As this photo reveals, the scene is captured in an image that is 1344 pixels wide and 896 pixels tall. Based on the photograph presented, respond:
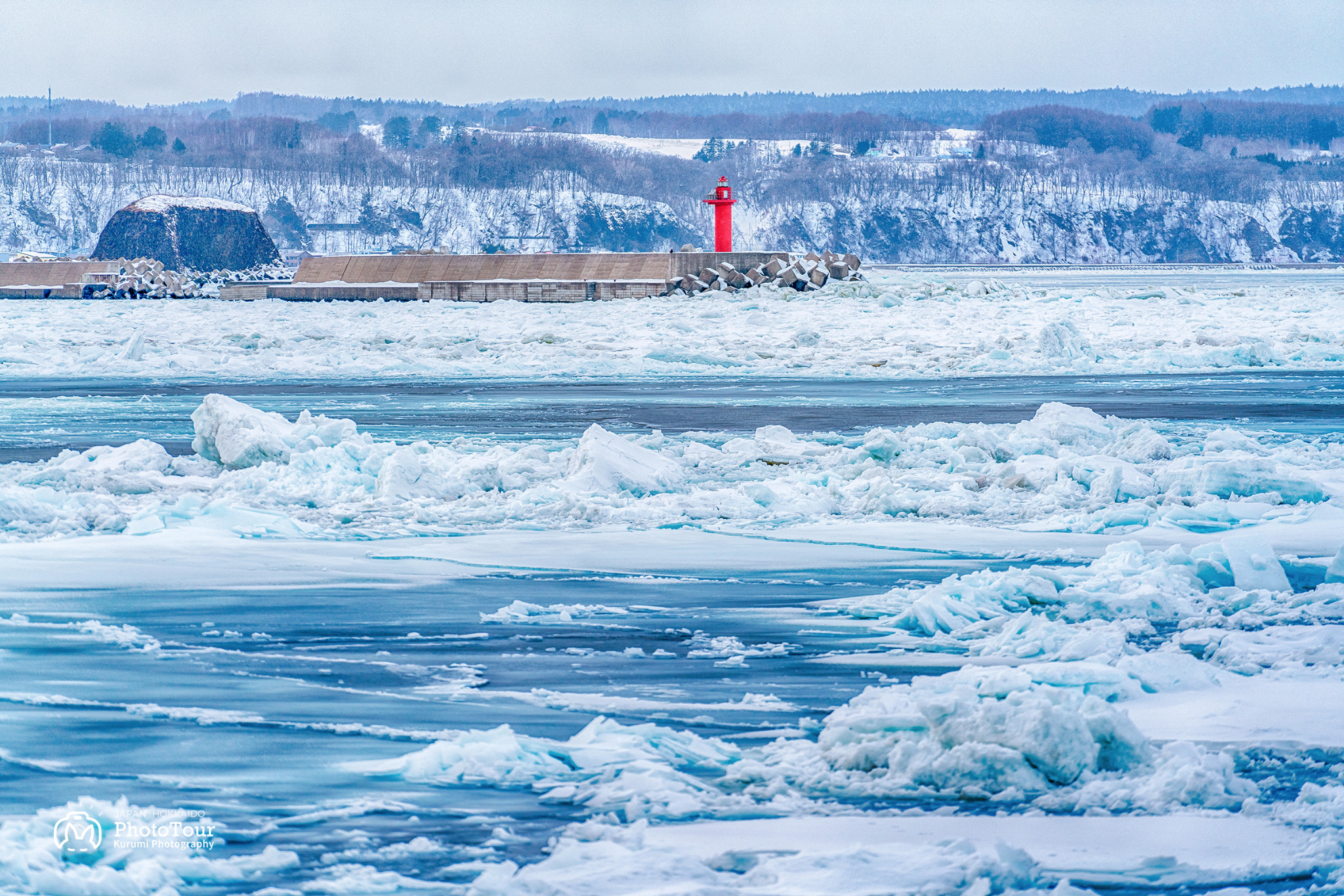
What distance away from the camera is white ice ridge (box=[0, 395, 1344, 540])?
6.65m

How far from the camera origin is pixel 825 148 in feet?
596

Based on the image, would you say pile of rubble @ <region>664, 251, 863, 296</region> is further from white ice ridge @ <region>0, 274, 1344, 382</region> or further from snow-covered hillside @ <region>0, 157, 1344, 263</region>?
snow-covered hillside @ <region>0, 157, 1344, 263</region>

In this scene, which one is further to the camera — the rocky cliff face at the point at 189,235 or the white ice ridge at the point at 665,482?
the rocky cliff face at the point at 189,235

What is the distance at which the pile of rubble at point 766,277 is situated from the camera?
30.3 metres

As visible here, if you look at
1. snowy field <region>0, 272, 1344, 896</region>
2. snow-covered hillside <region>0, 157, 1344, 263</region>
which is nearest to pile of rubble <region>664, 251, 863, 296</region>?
snowy field <region>0, 272, 1344, 896</region>

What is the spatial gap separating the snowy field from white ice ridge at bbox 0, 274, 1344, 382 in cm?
630

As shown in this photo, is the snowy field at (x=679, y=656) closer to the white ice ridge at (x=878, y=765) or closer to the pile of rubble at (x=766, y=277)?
the white ice ridge at (x=878, y=765)

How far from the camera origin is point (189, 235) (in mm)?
68000

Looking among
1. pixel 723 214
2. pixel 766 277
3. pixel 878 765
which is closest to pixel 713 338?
pixel 766 277

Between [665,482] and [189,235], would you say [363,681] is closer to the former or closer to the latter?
[665,482]

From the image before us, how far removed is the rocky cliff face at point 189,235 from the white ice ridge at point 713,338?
41.1m

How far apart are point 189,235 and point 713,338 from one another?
53578mm

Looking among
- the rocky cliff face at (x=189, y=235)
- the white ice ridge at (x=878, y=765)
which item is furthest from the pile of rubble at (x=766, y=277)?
the rocky cliff face at (x=189, y=235)

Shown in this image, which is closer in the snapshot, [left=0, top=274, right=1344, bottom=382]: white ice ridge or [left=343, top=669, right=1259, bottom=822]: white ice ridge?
[left=343, top=669, right=1259, bottom=822]: white ice ridge
